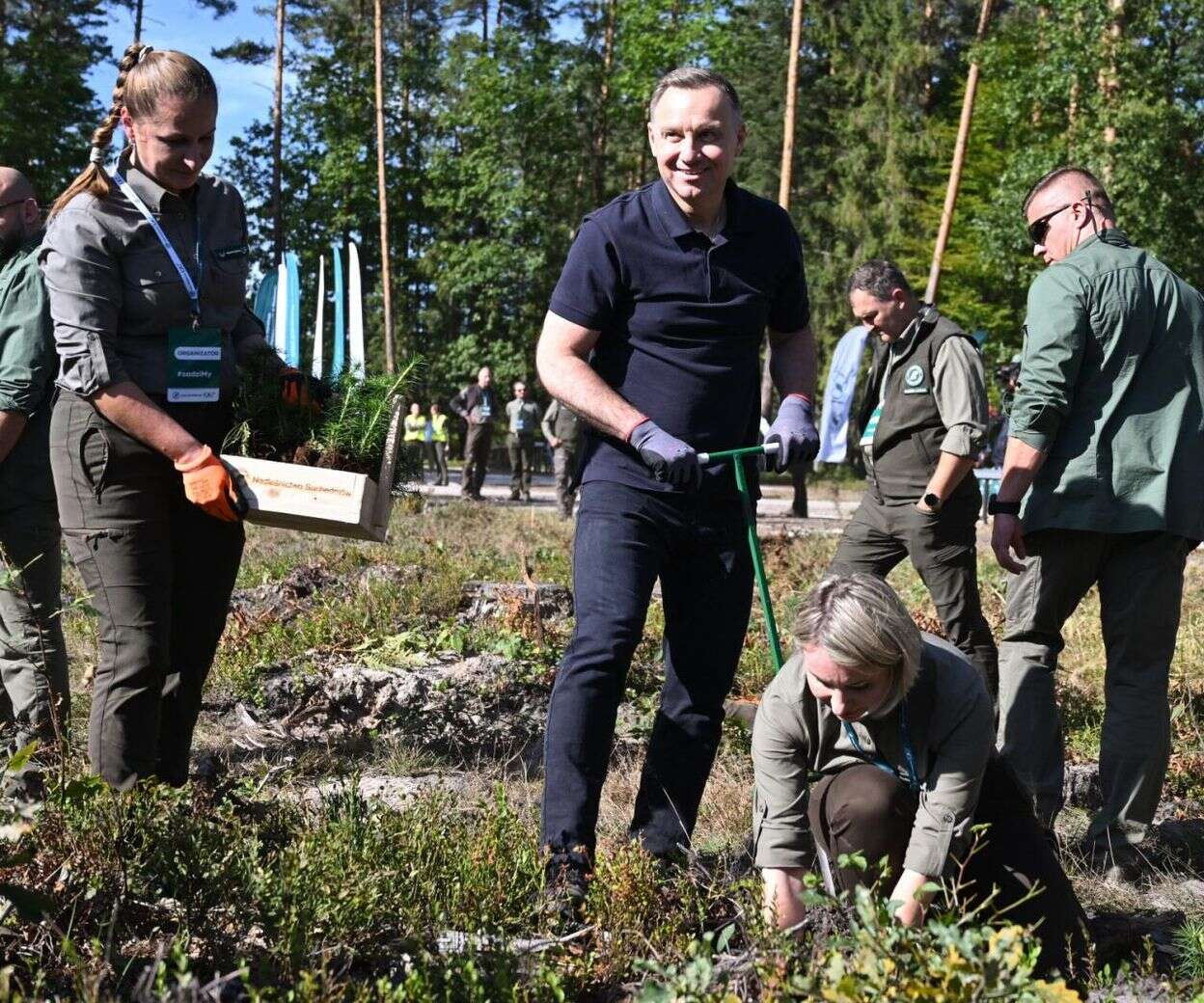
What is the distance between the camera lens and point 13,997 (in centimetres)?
201

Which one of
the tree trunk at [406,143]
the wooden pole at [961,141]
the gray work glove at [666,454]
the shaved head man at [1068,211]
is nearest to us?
the gray work glove at [666,454]

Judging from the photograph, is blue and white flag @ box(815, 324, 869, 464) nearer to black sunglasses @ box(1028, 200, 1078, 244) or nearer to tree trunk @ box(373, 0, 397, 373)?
tree trunk @ box(373, 0, 397, 373)

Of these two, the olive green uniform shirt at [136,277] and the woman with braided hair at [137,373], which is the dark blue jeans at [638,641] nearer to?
the woman with braided hair at [137,373]

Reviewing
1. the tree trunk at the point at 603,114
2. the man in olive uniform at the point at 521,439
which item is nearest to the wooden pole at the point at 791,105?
the man in olive uniform at the point at 521,439

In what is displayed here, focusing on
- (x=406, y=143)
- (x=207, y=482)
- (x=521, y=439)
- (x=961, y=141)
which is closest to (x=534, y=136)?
(x=406, y=143)

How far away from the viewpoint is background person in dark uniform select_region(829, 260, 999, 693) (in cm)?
513

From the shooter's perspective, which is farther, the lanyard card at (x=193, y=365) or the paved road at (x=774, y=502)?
the paved road at (x=774, y=502)

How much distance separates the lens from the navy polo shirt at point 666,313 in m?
3.24

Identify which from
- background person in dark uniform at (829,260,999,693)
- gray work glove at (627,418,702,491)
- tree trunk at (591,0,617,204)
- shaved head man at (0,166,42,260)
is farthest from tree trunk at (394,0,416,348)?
gray work glove at (627,418,702,491)

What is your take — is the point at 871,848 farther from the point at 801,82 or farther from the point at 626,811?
the point at 801,82

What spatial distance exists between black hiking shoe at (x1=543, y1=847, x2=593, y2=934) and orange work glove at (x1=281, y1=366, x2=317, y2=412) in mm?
1324

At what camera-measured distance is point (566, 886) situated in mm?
2877

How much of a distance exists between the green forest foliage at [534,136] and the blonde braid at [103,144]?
2390 centimetres

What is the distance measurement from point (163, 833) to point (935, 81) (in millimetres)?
37789
